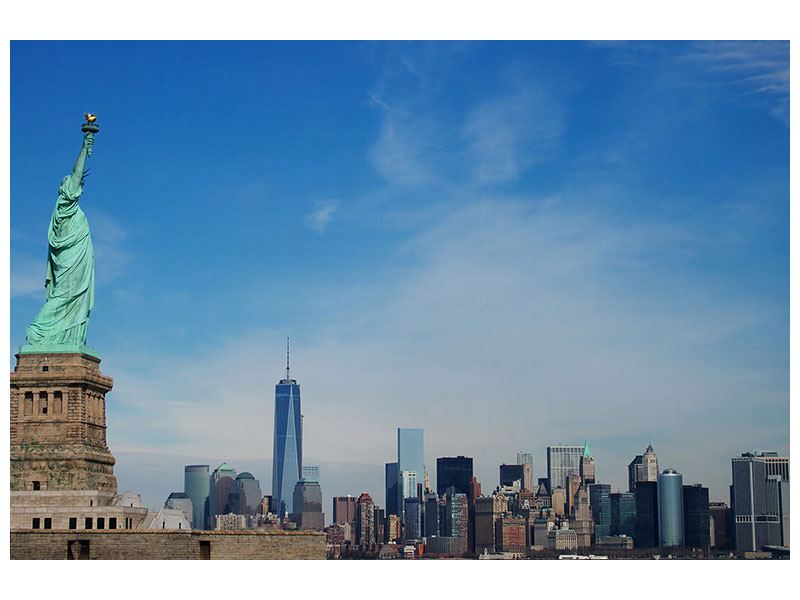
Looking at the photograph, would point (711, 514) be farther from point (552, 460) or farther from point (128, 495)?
point (128, 495)

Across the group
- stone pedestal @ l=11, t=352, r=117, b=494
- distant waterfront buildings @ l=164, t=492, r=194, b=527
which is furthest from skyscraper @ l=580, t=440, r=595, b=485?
stone pedestal @ l=11, t=352, r=117, b=494

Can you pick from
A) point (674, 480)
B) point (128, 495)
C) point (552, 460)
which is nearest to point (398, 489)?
point (552, 460)

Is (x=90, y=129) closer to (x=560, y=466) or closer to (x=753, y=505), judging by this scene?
(x=753, y=505)

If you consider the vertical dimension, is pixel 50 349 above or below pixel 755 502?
above

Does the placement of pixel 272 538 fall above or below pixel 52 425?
below

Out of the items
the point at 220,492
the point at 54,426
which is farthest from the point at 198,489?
the point at 54,426
